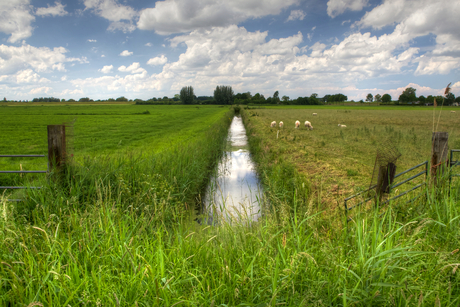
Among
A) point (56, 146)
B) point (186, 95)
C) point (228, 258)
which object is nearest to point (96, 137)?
point (56, 146)

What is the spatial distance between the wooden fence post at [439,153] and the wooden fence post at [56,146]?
6.57 m

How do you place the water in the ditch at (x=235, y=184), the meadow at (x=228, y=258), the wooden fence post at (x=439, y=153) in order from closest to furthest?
the meadow at (x=228, y=258) → the wooden fence post at (x=439, y=153) → the water in the ditch at (x=235, y=184)

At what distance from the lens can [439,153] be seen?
13.4 feet

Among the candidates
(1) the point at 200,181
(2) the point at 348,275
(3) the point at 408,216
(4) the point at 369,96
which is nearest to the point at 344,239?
(2) the point at 348,275

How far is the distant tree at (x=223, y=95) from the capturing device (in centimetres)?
13588

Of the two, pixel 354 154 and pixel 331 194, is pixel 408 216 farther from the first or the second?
pixel 354 154

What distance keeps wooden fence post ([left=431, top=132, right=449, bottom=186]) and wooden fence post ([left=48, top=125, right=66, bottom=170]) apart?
6570mm

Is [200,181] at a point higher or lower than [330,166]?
lower

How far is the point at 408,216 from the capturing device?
11.8 ft

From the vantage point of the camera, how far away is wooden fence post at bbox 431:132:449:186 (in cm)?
404

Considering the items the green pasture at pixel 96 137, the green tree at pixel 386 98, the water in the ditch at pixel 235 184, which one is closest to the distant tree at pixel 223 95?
the green tree at pixel 386 98

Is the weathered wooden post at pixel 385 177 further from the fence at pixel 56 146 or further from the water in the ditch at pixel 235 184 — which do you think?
the fence at pixel 56 146

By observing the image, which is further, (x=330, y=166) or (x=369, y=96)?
(x=369, y=96)

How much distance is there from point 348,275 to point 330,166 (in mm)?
6599
